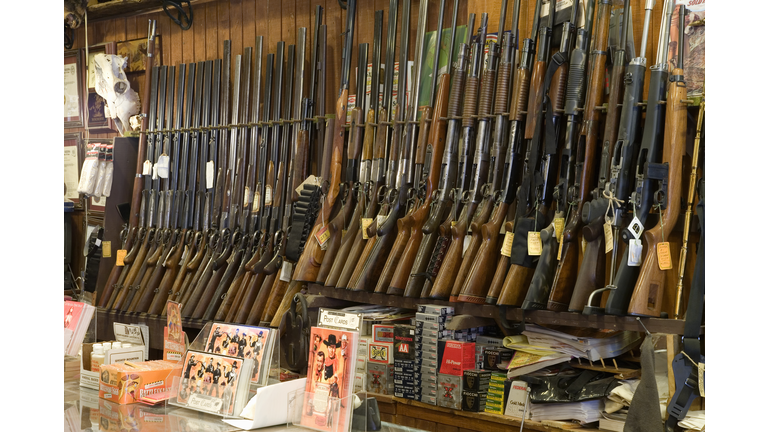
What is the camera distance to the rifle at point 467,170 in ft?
11.9

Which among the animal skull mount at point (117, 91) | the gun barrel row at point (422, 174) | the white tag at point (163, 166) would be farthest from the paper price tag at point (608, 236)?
the animal skull mount at point (117, 91)

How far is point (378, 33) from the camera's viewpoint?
4617mm

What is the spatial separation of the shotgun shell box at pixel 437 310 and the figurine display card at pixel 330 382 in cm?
152

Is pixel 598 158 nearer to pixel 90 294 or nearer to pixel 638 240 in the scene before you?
pixel 638 240

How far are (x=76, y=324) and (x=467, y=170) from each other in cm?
205

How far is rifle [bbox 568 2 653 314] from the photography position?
3113 millimetres

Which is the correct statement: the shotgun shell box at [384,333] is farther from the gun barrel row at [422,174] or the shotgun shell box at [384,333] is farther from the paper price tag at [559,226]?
the paper price tag at [559,226]

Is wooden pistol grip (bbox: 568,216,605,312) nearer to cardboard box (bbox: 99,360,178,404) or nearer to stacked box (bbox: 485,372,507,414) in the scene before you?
stacked box (bbox: 485,372,507,414)

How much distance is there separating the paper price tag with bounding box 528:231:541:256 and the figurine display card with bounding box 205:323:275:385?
1.54 meters

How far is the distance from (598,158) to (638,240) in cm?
53

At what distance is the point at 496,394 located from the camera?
11.1 feet

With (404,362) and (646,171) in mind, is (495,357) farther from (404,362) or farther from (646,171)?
(646,171)

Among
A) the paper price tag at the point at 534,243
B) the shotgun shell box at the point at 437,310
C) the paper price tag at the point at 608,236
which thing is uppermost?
the paper price tag at the point at 608,236

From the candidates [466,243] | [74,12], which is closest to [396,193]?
[466,243]
